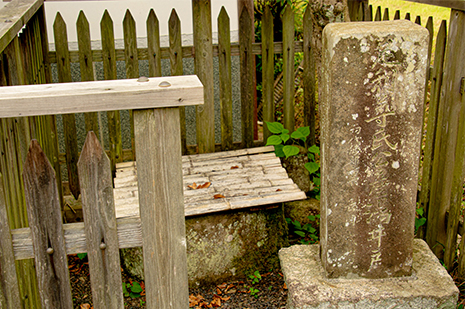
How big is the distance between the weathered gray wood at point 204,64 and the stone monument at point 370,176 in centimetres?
177

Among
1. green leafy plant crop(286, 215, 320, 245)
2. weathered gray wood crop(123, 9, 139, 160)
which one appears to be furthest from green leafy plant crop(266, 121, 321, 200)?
weathered gray wood crop(123, 9, 139, 160)

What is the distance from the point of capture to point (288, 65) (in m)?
4.38

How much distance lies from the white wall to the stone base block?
3.15 meters

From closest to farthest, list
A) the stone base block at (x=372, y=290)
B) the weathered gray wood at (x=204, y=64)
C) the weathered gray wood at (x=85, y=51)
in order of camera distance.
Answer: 1. the stone base block at (x=372, y=290)
2. the weathered gray wood at (x=85, y=51)
3. the weathered gray wood at (x=204, y=64)

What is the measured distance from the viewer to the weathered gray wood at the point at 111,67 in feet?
13.1

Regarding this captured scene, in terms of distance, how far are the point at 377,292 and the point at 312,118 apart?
2.18 m

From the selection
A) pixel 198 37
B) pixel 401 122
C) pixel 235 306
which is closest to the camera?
pixel 401 122

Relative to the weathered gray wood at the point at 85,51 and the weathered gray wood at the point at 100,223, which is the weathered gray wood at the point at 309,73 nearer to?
the weathered gray wood at the point at 85,51

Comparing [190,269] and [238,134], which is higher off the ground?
[238,134]

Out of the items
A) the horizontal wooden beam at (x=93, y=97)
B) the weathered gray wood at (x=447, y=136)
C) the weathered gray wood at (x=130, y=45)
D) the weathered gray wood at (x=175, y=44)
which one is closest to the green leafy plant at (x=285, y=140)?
the weathered gray wood at (x=175, y=44)

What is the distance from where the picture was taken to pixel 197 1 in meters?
4.13

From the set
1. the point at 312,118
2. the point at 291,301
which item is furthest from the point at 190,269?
the point at 312,118

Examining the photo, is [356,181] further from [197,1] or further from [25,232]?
[197,1]

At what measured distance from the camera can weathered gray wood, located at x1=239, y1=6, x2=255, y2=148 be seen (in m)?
4.21
